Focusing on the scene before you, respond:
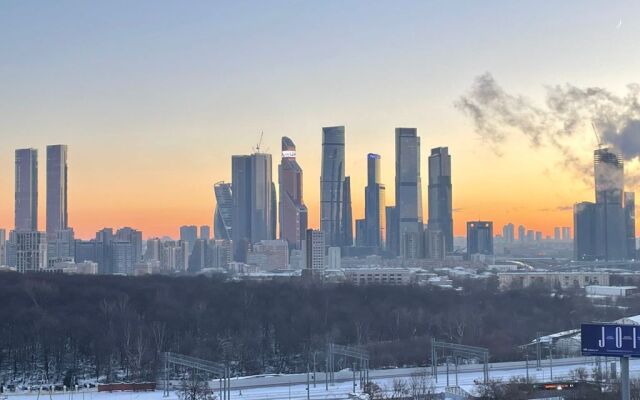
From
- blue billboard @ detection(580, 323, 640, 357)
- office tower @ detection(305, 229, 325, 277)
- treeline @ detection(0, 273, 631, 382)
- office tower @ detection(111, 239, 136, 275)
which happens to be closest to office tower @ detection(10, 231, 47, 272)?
office tower @ detection(111, 239, 136, 275)

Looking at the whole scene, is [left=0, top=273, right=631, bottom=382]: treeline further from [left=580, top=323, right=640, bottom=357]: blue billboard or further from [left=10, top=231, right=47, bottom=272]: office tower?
[left=10, top=231, right=47, bottom=272]: office tower

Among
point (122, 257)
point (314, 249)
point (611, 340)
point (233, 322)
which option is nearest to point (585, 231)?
point (314, 249)

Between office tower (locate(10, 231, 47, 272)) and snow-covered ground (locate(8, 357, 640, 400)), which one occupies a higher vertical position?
office tower (locate(10, 231, 47, 272))

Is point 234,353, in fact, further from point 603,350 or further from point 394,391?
point 603,350

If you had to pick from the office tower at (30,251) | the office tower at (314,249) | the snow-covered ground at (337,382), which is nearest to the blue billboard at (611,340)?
the snow-covered ground at (337,382)

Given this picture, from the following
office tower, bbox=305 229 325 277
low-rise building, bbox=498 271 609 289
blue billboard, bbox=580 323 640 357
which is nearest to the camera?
blue billboard, bbox=580 323 640 357

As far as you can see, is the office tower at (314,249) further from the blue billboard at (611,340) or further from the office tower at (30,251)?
the blue billboard at (611,340)

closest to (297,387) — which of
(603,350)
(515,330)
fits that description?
(603,350)
